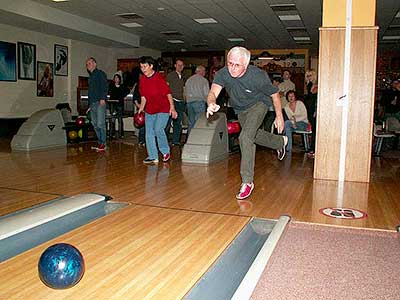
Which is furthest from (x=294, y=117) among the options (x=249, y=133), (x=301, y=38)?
(x=301, y=38)

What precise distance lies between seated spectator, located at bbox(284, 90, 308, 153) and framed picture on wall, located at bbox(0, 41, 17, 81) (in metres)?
6.13

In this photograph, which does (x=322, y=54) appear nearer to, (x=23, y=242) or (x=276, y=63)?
(x=23, y=242)

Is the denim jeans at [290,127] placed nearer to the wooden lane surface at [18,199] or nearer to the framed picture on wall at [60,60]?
the wooden lane surface at [18,199]

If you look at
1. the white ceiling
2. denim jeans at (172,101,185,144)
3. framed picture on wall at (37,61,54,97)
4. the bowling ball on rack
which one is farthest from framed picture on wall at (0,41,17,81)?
denim jeans at (172,101,185,144)

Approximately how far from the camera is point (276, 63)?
14.8 m

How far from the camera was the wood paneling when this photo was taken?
13.8ft

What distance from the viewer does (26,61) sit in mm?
9852

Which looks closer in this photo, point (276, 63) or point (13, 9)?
point (13, 9)

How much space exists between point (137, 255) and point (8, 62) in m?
8.47

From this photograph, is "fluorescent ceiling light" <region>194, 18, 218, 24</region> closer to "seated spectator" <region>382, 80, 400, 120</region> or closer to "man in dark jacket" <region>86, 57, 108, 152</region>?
"seated spectator" <region>382, 80, 400, 120</region>

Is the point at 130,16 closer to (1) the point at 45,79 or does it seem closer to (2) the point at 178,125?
(1) the point at 45,79

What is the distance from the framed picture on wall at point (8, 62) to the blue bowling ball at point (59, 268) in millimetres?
8580

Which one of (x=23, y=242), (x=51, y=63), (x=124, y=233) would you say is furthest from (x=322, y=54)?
(x=51, y=63)

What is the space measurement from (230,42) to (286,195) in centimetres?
1009
